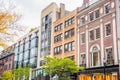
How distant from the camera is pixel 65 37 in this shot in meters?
49.7

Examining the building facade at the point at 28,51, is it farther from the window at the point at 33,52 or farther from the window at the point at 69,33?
the window at the point at 69,33

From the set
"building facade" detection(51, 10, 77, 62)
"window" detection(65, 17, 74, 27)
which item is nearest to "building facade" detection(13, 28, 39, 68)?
"building facade" detection(51, 10, 77, 62)

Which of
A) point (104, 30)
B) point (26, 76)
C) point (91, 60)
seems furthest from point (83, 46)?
point (26, 76)

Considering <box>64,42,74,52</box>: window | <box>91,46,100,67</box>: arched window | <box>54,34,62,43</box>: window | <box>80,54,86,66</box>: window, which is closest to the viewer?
<box>91,46,100,67</box>: arched window

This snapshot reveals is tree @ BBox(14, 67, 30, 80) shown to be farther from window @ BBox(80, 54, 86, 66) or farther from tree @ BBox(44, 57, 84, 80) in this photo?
window @ BBox(80, 54, 86, 66)

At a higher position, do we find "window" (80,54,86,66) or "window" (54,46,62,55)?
"window" (54,46,62,55)

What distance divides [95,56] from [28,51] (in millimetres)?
32624

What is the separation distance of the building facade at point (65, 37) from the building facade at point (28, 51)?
1021 cm

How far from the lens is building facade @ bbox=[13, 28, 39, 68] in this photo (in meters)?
63.2

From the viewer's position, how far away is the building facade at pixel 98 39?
115 ft

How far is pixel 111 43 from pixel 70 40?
12924mm

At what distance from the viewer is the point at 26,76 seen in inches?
2264

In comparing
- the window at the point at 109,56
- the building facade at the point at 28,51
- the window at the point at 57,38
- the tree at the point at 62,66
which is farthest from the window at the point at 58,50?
the window at the point at 109,56

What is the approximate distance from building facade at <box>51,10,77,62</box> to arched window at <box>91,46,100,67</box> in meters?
5.59
